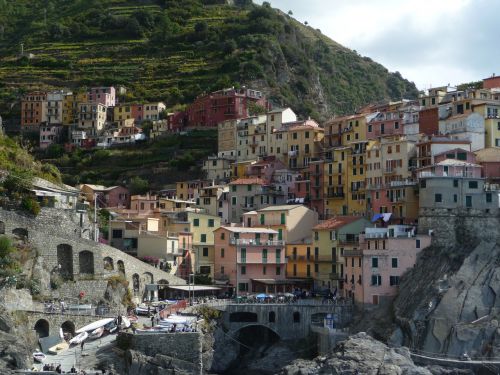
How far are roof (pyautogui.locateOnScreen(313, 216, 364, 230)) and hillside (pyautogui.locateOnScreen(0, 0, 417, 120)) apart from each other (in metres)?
47.2

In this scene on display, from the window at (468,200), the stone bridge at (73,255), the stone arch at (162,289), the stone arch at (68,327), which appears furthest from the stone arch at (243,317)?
the window at (468,200)

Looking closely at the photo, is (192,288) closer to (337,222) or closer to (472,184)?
(337,222)

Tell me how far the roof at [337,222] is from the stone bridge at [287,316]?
8.54 meters

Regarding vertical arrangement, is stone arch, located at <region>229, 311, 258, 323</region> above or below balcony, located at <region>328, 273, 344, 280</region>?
below

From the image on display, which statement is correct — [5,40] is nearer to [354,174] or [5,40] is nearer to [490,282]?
[354,174]

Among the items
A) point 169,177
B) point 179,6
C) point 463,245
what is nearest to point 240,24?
point 179,6

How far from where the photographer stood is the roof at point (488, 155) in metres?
83.7

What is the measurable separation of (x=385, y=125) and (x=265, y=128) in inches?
692

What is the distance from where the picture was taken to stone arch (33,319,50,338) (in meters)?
68.8

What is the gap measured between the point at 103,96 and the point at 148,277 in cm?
6220

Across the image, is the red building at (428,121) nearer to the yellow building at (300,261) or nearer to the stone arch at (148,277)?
the yellow building at (300,261)

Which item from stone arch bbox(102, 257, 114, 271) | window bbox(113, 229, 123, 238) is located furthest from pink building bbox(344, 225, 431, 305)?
window bbox(113, 229, 123, 238)

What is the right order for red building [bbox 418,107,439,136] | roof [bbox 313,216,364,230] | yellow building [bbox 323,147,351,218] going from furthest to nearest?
yellow building [bbox 323,147,351,218], red building [bbox 418,107,439,136], roof [bbox 313,216,364,230]

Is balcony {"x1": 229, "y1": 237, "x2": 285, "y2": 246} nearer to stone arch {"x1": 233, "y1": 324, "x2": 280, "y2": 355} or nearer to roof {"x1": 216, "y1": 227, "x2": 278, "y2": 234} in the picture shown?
roof {"x1": 216, "y1": 227, "x2": 278, "y2": 234}
